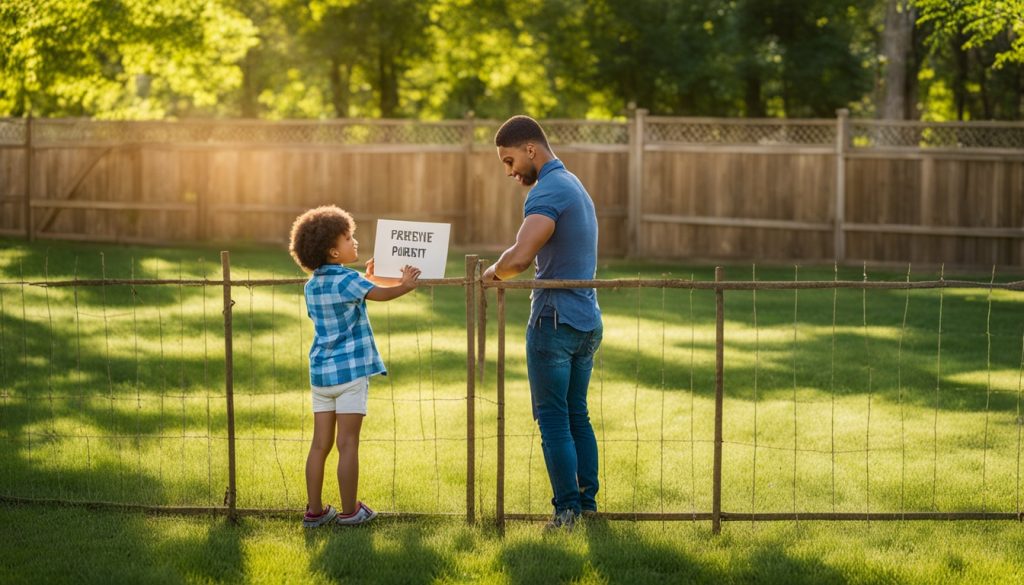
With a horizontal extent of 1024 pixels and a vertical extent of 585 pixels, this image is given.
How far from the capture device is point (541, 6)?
106 ft

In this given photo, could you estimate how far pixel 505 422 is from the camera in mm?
8945

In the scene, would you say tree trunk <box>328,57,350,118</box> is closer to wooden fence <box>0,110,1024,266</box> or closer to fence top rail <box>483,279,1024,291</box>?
wooden fence <box>0,110,1024,266</box>

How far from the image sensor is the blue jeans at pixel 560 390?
5.91 meters

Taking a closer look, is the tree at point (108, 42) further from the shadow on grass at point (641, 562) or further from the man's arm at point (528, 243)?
the shadow on grass at point (641, 562)

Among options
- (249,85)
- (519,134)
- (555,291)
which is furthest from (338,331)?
(249,85)

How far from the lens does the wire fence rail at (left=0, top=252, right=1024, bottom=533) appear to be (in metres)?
6.49

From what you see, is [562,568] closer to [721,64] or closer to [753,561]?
[753,561]

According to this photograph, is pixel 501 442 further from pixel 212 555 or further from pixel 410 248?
pixel 212 555

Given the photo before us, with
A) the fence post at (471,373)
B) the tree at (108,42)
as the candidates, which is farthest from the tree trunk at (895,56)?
the fence post at (471,373)

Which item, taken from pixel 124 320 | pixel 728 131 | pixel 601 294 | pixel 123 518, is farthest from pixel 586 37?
pixel 123 518

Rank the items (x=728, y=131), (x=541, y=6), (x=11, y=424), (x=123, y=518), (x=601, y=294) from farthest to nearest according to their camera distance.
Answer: (x=541, y=6) → (x=728, y=131) → (x=601, y=294) → (x=11, y=424) → (x=123, y=518)

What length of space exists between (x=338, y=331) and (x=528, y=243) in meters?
1.03

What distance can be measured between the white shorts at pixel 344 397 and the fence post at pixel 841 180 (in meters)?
14.3

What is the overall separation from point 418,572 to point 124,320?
8.28m
